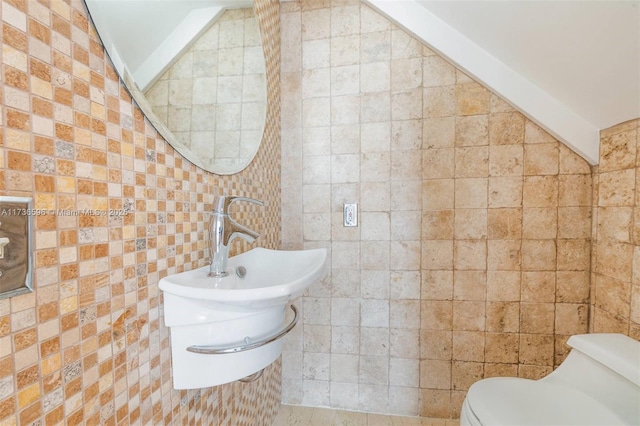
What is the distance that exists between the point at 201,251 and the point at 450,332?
1.38 meters

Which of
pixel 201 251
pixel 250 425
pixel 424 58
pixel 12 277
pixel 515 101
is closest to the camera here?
pixel 12 277

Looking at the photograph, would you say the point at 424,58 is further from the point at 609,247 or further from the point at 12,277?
the point at 12,277

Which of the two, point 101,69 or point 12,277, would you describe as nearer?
point 12,277

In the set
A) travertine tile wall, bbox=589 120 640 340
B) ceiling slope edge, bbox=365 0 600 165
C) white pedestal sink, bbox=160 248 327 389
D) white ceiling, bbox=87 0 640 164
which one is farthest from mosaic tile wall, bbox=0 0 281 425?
travertine tile wall, bbox=589 120 640 340

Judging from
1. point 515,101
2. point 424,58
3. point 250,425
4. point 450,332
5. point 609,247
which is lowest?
point 250,425

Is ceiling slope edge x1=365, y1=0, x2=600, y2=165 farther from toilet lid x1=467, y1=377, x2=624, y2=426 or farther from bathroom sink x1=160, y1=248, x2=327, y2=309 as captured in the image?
bathroom sink x1=160, y1=248, x2=327, y2=309

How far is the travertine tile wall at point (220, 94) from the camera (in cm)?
85

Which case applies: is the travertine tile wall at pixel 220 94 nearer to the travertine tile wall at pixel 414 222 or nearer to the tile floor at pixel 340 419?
the travertine tile wall at pixel 414 222

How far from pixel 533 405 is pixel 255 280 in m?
1.05

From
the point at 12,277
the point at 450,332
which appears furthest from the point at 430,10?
the point at 12,277

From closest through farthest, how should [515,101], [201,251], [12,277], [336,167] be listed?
1. [12,277]
2. [201,251]
3. [515,101]
4. [336,167]

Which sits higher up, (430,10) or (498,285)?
(430,10)

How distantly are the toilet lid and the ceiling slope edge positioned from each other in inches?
42.6

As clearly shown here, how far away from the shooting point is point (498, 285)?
59.5 inches
